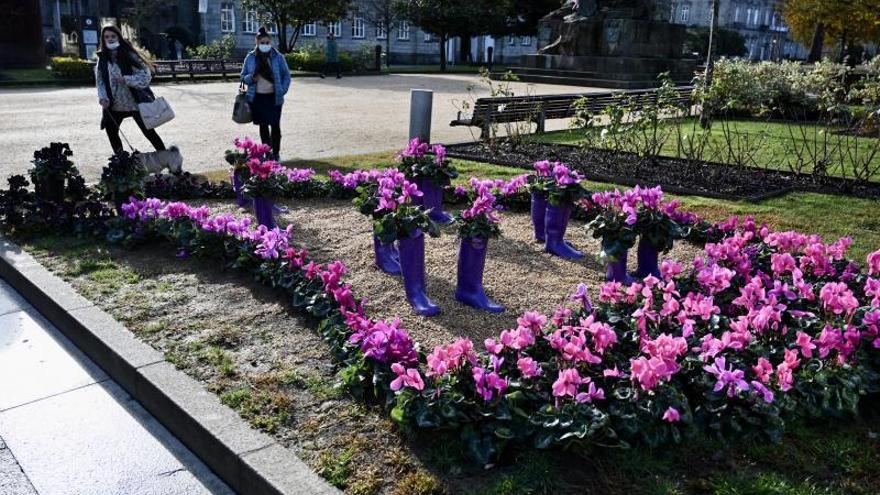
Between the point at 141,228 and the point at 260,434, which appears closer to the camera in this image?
the point at 260,434

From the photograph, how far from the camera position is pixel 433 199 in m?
7.32

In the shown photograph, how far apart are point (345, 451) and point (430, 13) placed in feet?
142

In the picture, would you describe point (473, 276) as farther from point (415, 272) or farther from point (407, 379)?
point (407, 379)

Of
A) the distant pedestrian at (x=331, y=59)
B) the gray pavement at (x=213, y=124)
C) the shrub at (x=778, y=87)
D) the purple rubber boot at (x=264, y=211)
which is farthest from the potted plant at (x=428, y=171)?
the distant pedestrian at (x=331, y=59)

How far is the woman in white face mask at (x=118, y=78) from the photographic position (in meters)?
9.07

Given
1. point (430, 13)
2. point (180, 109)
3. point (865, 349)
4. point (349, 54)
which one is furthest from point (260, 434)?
point (430, 13)

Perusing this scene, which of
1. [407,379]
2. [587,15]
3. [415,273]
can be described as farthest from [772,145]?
[587,15]

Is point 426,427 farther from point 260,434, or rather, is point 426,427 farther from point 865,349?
point 865,349

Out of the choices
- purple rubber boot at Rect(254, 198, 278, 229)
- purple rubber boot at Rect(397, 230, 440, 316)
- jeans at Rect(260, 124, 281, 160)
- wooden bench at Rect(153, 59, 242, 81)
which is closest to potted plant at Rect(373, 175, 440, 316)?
purple rubber boot at Rect(397, 230, 440, 316)

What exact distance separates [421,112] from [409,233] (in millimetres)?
6971

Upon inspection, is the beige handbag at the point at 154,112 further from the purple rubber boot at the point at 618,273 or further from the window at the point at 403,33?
the window at the point at 403,33

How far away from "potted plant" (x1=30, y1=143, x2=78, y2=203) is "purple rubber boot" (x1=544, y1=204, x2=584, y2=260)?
4754 mm

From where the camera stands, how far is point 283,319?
4.96m

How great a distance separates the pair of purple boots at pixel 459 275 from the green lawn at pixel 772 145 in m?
6.00
